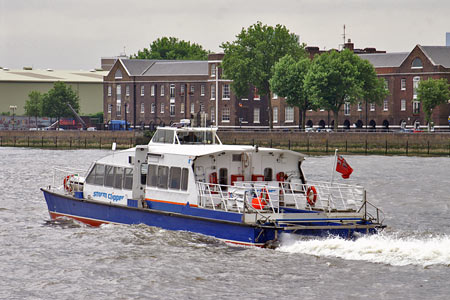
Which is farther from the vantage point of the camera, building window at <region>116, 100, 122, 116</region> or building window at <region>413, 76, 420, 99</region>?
building window at <region>116, 100, 122, 116</region>

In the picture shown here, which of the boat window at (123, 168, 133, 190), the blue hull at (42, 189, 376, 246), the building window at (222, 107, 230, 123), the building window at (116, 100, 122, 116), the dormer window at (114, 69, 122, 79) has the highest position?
the dormer window at (114, 69, 122, 79)

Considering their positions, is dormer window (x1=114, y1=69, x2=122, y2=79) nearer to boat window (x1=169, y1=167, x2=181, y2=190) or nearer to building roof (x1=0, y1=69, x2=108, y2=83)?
building roof (x1=0, y1=69, x2=108, y2=83)

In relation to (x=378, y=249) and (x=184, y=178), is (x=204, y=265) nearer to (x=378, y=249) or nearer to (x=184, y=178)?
(x=184, y=178)

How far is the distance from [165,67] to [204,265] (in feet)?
395

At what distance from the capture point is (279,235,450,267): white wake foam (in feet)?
85.6

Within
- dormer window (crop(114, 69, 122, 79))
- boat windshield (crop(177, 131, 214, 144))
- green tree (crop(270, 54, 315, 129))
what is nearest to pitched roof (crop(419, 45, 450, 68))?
green tree (crop(270, 54, 315, 129))

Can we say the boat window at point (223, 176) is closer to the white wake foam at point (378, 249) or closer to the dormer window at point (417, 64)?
the white wake foam at point (378, 249)

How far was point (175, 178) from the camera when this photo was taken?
29.5 meters

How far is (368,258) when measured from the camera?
85.9 ft

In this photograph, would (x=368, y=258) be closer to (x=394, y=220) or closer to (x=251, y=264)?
(x=251, y=264)

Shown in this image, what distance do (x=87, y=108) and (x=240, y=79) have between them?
6363cm

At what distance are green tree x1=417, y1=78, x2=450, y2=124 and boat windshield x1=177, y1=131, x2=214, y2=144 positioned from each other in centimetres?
7790

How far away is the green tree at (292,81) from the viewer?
4181 inches

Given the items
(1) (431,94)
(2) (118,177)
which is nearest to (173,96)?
(1) (431,94)
